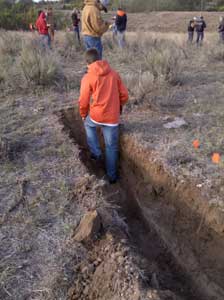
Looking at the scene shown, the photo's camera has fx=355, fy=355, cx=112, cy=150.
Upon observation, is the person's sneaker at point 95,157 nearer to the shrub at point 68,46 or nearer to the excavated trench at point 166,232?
the excavated trench at point 166,232

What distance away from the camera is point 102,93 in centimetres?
485

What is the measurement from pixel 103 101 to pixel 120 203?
4.62ft

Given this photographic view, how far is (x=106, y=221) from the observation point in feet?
11.8

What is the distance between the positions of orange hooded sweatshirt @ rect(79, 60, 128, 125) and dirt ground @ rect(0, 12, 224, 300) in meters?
0.60

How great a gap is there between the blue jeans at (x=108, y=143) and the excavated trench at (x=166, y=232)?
19cm

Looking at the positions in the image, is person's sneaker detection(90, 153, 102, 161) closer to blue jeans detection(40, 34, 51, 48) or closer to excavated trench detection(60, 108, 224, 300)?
excavated trench detection(60, 108, 224, 300)

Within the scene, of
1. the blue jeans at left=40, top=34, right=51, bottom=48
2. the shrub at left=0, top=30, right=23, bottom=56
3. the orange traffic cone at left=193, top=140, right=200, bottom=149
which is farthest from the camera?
the blue jeans at left=40, top=34, right=51, bottom=48

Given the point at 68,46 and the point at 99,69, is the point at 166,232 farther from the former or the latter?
the point at 68,46

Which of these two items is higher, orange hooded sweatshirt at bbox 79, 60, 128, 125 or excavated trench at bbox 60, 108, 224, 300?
orange hooded sweatshirt at bbox 79, 60, 128, 125

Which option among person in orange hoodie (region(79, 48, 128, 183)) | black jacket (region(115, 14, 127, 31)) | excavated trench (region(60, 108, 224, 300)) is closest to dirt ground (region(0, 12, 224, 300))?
excavated trench (region(60, 108, 224, 300))

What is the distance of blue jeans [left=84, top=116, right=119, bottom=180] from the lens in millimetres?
5094

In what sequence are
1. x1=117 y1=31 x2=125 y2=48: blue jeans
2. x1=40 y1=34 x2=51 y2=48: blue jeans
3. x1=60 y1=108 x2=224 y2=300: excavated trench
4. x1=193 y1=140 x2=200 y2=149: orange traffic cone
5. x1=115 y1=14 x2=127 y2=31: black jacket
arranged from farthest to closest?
x1=115 y1=14 x2=127 y2=31: black jacket
x1=117 y1=31 x2=125 y2=48: blue jeans
x1=40 y1=34 x2=51 y2=48: blue jeans
x1=193 y1=140 x2=200 y2=149: orange traffic cone
x1=60 y1=108 x2=224 y2=300: excavated trench

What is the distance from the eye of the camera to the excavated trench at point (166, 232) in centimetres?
378

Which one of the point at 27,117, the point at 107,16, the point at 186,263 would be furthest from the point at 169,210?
the point at 107,16
